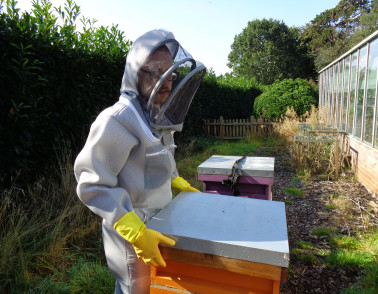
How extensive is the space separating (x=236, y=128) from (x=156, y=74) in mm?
10656

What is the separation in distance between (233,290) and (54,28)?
3.83 m

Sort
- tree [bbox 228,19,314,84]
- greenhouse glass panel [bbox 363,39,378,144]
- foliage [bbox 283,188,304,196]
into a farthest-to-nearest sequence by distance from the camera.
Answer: tree [bbox 228,19,314,84] → greenhouse glass panel [bbox 363,39,378,144] → foliage [bbox 283,188,304,196]

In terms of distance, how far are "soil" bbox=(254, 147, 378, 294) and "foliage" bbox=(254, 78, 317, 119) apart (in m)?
5.04

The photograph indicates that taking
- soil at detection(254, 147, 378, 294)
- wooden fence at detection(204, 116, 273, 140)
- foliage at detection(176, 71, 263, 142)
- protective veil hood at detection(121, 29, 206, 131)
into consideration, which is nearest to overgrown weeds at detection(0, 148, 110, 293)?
protective veil hood at detection(121, 29, 206, 131)

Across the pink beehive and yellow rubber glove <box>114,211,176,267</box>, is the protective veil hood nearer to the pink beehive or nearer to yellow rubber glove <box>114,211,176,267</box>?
yellow rubber glove <box>114,211,176,267</box>

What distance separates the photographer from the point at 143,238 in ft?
4.25

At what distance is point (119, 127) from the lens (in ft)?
4.57

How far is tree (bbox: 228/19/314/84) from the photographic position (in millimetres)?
32338

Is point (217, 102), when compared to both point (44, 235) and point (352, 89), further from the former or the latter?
point (44, 235)

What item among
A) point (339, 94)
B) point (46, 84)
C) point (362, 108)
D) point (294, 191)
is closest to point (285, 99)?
point (339, 94)

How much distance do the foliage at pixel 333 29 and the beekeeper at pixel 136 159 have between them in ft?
103

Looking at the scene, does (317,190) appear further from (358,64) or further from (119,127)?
(119,127)

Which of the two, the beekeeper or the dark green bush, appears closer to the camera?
the beekeeper

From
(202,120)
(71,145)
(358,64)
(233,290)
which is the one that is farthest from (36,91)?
(202,120)
